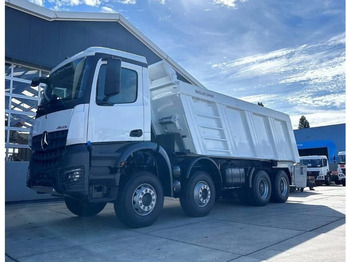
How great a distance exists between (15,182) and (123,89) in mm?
5940

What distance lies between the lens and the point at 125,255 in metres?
4.34

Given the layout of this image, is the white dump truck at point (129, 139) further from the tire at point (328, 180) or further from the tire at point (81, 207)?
the tire at point (328, 180)

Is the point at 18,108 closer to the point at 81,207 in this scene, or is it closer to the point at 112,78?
the point at 81,207

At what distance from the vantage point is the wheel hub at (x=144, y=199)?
19.0 feet

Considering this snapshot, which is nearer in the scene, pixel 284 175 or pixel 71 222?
pixel 71 222

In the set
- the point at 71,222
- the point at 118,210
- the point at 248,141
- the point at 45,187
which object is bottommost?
the point at 71,222

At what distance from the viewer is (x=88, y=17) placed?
11.4 metres

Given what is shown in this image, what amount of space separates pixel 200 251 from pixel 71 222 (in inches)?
137

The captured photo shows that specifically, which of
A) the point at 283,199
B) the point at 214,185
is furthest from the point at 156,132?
the point at 283,199

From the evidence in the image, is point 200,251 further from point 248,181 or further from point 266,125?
point 266,125

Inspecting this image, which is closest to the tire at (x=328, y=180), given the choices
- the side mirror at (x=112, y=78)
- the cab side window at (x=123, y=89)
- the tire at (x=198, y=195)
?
the tire at (x=198, y=195)

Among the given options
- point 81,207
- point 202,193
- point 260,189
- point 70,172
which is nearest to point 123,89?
point 70,172

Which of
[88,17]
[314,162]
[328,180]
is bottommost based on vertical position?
[328,180]

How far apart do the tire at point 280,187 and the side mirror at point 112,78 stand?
6668mm
